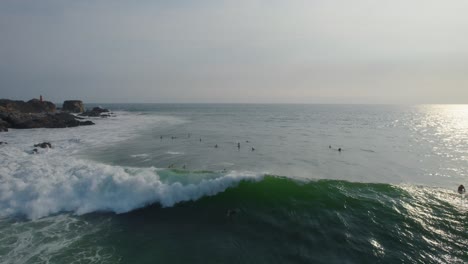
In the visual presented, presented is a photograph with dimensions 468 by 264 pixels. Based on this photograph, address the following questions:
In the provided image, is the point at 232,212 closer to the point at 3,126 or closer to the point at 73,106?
the point at 3,126

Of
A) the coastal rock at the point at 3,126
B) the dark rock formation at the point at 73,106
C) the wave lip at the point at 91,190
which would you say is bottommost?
the wave lip at the point at 91,190

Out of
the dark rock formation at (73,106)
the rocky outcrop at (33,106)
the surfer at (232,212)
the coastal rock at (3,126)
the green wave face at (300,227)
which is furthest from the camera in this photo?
the dark rock formation at (73,106)

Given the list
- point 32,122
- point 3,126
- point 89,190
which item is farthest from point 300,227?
point 32,122

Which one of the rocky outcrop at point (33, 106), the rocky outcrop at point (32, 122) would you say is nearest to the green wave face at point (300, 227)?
the rocky outcrop at point (32, 122)

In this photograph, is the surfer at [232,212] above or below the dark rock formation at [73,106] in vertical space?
below

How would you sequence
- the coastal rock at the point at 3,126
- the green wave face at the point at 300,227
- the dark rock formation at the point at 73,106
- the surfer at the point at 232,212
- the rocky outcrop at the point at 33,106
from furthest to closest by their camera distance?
the dark rock formation at the point at 73,106 < the rocky outcrop at the point at 33,106 < the coastal rock at the point at 3,126 < the surfer at the point at 232,212 < the green wave face at the point at 300,227

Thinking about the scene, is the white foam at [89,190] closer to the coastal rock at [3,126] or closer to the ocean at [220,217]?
the ocean at [220,217]

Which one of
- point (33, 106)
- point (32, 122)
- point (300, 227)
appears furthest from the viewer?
point (33, 106)

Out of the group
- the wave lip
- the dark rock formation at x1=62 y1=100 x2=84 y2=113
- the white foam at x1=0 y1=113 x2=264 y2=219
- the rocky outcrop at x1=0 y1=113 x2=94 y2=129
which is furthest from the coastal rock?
the dark rock formation at x1=62 y1=100 x2=84 y2=113

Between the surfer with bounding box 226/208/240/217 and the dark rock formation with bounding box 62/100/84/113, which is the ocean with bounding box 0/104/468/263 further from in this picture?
the dark rock formation with bounding box 62/100/84/113
